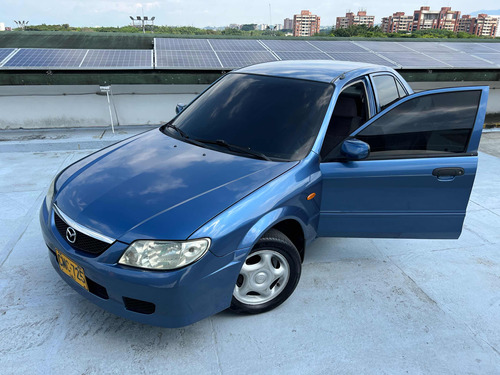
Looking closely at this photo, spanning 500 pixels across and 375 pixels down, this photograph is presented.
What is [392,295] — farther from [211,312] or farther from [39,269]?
[39,269]

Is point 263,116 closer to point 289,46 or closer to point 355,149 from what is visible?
point 355,149

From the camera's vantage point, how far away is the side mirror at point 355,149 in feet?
8.43

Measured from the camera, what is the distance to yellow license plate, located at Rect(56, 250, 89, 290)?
7.09ft

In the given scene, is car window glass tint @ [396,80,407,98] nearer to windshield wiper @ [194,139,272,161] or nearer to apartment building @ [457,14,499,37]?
windshield wiper @ [194,139,272,161]

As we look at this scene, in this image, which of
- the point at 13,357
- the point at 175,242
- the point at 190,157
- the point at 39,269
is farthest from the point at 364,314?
the point at 39,269

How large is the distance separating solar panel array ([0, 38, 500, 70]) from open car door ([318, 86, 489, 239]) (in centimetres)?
503

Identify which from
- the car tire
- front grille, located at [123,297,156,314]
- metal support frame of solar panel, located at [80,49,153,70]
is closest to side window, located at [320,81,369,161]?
the car tire

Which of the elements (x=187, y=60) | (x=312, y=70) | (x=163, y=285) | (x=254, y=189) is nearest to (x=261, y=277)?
(x=254, y=189)

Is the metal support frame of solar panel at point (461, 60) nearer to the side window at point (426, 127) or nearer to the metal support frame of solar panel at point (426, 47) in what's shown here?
the metal support frame of solar panel at point (426, 47)

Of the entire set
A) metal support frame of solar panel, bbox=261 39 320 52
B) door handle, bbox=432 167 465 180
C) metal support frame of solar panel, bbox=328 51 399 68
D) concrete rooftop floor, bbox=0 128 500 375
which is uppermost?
metal support frame of solar panel, bbox=261 39 320 52

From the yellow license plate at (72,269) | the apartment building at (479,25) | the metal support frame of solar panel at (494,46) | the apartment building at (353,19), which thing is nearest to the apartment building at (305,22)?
the apartment building at (353,19)

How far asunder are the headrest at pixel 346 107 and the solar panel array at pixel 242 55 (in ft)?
14.7

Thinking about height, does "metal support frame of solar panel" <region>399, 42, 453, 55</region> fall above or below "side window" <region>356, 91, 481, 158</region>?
above

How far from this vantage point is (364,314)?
105 inches
